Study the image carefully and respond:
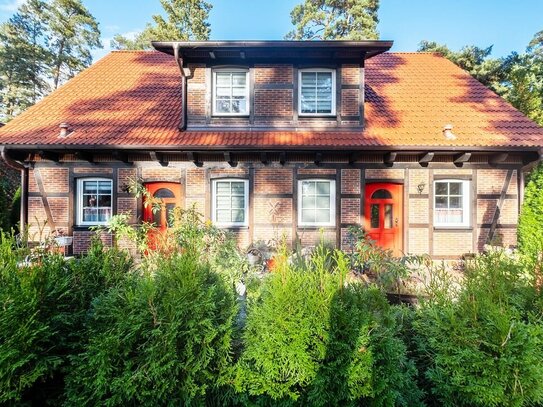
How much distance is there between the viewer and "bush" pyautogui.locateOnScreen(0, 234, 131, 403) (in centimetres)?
214

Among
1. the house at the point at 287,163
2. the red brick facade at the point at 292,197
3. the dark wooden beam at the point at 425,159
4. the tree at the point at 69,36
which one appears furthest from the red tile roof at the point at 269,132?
the tree at the point at 69,36

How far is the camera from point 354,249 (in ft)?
23.0

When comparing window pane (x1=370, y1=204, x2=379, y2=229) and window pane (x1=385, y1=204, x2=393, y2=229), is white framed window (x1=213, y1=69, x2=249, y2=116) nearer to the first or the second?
window pane (x1=370, y1=204, x2=379, y2=229)

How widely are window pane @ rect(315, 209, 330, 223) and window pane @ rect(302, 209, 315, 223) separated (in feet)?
0.35

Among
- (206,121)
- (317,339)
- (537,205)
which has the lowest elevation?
(317,339)

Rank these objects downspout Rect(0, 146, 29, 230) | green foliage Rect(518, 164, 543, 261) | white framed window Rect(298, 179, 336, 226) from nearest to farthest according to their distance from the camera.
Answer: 1. green foliage Rect(518, 164, 543, 261)
2. downspout Rect(0, 146, 29, 230)
3. white framed window Rect(298, 179, 336, 226)

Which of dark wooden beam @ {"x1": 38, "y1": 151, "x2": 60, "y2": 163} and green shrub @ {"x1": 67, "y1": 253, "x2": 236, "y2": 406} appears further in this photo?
dark wooden beam @ {"x1": 38, "y1": 151, "x2": 60, "y2": 163}

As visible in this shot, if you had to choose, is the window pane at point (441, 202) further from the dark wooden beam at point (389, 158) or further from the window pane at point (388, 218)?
the dark wooden beam at point (389, 158)

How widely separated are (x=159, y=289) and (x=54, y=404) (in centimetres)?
118

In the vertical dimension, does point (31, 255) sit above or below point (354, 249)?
above

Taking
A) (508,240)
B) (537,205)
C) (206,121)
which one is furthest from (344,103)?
(508,240)

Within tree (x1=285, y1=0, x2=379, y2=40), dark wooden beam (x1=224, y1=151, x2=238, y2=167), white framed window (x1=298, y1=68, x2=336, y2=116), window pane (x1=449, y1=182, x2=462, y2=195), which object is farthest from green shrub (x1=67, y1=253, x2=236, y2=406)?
tree (x1=285, y1=0, x2=379, y2=40)

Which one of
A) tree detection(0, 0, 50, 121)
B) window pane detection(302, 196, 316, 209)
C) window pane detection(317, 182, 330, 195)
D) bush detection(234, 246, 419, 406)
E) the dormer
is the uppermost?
tree detection(0, 0, 50, 121)

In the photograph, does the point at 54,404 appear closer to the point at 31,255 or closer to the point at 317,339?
the point at 31,255
